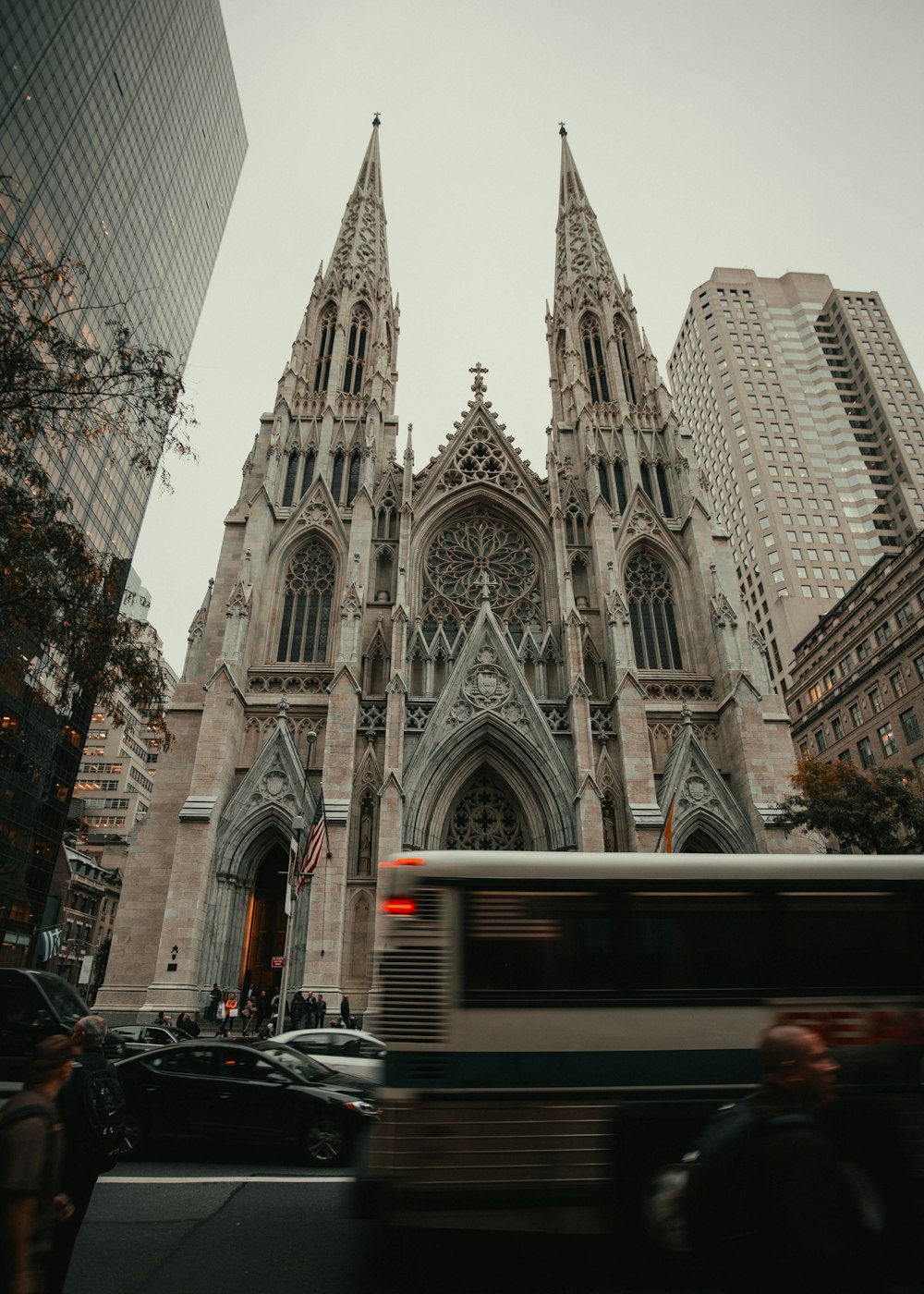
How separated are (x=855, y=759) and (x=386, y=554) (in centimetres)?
3246

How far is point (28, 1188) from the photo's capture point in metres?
3.02

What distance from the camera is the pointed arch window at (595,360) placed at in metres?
37.4

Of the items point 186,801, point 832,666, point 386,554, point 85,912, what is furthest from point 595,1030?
point 85,912

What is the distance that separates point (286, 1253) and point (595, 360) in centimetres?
3984

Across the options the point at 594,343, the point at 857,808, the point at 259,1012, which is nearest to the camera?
the point at 259,1012

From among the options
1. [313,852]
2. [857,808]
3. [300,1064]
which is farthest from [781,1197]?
[857,808]

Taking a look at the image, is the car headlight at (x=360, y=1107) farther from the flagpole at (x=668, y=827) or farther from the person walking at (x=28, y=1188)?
the flagpole at (x=668, y=827)

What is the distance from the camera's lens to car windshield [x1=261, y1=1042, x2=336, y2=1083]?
30.0ft

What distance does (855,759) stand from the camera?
1743 inches

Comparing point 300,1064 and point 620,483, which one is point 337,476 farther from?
point 300,1064

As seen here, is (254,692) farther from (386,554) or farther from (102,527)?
(102,527)

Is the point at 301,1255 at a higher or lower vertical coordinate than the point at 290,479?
lower

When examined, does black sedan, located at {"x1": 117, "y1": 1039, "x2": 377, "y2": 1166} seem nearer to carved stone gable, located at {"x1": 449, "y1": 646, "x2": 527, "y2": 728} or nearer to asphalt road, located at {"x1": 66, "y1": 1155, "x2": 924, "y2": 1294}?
asphalt road, located at {"x1": 66, "y1": 1155, "x2": 924, "y2": 1294}

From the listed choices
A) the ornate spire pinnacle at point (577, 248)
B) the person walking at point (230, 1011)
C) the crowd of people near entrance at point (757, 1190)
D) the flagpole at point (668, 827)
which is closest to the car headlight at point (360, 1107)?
the crowd of people near entrance at point (757, 1190)
